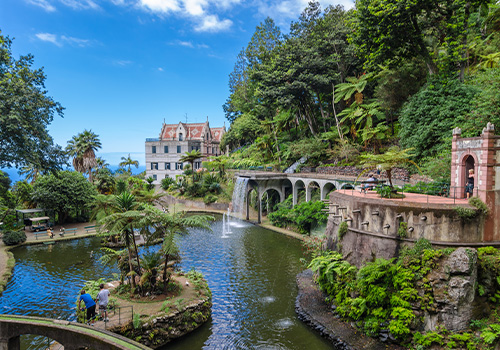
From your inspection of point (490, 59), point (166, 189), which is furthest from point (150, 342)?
point (166, 189)

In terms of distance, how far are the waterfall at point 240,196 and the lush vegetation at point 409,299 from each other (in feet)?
75.9

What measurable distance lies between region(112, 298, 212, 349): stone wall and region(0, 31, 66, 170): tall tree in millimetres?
10957

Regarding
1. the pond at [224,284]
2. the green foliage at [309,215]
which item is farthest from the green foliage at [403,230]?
the green foliage at [309,215]

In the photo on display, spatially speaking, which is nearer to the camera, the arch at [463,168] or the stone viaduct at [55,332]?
the stone viaduct at [55,332]

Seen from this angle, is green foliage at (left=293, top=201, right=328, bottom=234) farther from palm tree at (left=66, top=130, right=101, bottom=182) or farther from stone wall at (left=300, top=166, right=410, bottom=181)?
palm tree at (left=66, top=130, right=101, bottom=182)

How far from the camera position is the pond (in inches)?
489

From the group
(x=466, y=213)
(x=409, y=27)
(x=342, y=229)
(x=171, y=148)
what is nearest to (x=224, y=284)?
(x=342, y=229)

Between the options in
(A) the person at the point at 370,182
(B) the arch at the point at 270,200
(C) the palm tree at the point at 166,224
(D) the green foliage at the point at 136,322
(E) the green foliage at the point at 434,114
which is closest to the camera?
(D) the green foliage at the point at 136,322

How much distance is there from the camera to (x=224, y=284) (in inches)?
684

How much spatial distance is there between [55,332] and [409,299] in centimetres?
1200

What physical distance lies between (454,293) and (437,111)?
17.0 m

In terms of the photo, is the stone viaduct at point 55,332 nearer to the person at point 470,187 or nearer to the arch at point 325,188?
the person at point 470,187

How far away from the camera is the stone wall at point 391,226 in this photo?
12.4 metres

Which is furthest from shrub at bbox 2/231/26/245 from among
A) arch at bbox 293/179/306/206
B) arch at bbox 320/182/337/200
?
arch at bbox 320/182/337/200
